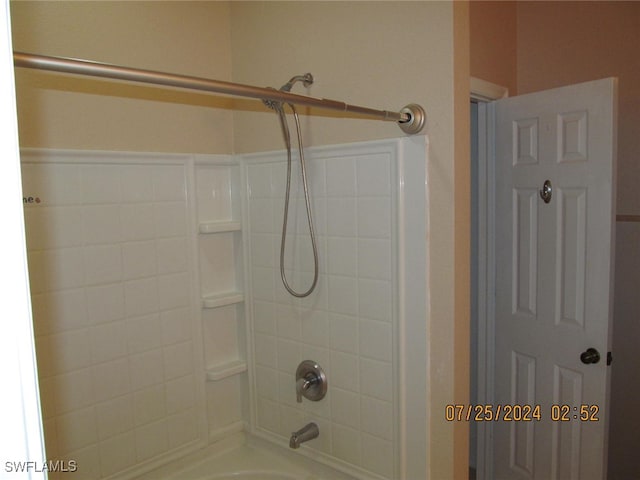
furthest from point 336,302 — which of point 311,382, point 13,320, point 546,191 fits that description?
point 13,320

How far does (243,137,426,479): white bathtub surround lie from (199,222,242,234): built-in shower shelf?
0.17 ft

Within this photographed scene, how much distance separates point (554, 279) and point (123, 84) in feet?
5.97

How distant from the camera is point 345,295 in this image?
A: 1561mm

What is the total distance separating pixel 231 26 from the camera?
1.87m

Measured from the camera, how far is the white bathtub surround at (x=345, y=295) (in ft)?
4.65

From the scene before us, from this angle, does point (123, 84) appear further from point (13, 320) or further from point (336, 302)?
point (13, 320)

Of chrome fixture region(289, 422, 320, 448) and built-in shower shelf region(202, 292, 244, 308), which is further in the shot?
built-in shower shelf region(202, 292, 244, 308)

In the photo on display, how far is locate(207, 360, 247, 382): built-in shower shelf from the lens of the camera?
5.97 feet

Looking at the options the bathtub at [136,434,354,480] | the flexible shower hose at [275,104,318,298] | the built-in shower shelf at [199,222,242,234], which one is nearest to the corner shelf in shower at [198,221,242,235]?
the built-in shower shelf at [199,222,242,234]

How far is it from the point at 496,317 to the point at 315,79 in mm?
1381

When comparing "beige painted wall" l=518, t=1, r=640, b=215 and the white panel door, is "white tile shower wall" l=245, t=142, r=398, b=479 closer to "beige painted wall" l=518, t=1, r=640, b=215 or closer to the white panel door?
the white panel door

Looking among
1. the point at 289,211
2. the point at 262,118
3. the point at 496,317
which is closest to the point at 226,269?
the point at 289,211

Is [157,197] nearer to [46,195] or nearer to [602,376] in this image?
[46,195]

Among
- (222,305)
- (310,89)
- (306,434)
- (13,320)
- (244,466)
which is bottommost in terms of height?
(244,466)
